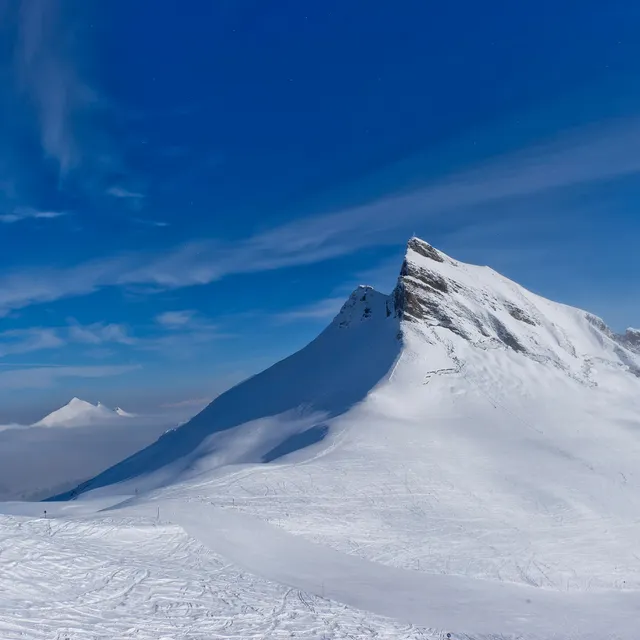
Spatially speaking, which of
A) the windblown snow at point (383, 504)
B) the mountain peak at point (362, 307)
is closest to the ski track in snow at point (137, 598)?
the windblown snow at point (383, 504)

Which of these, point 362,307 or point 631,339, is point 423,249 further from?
point 631,339

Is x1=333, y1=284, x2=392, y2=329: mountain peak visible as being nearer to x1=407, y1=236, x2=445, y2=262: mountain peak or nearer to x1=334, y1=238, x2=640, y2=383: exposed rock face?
x1=334, y1=238, x2=640, y2=383: exposed rock face

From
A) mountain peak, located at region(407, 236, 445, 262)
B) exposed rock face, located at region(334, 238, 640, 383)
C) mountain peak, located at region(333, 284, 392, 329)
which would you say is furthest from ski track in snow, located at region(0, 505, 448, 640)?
mountain peak, located at region(407, 236, 445, 262)

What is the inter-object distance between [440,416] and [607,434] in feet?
55.7

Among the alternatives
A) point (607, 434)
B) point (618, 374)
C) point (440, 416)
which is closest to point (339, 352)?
point (440, 416)

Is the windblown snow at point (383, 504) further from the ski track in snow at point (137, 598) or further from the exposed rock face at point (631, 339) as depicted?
the exposed rock face at point (631, 339)

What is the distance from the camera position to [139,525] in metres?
21.6

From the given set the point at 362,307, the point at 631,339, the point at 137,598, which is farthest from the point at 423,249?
the point at 137,598

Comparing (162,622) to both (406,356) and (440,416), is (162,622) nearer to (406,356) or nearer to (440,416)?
(440,416)

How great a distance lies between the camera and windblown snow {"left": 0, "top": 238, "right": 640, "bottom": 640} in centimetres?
1516

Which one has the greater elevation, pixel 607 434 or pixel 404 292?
pixel 404 292

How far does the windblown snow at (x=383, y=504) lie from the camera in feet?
49.8

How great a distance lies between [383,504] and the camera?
3300 centimetres

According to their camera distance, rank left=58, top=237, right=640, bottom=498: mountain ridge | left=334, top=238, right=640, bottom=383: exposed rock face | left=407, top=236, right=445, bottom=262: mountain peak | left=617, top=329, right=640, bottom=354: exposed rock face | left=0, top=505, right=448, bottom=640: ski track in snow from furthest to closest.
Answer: left=617, top=329, right=640, bottom=354: exposed rock face, left=407, top=236, right=445, bottom=262: mountain peak, left=334, top=238, right=640, bottom=383: exposed rock face, left=58, top=237, right=640, bottom=498: mountain ridge, left=0, top=505, right=448, bottom=640: ski track in snow
